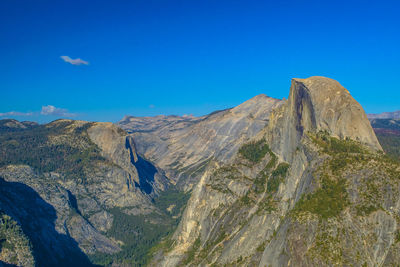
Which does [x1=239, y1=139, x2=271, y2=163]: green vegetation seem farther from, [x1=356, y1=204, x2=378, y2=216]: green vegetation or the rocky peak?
[x1=356, y1=204, x2=378, y2=216]: green vegetation

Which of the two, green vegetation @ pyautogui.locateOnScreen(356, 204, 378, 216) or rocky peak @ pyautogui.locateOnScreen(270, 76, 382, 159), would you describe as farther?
rocky peak @ pyautogui.locateOnScreen(270, 76, 382, 159)

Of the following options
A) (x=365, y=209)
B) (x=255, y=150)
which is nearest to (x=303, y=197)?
(x=365, y=209)

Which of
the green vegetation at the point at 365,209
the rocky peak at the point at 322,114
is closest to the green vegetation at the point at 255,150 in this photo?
the rocky peak at the point at 322,114

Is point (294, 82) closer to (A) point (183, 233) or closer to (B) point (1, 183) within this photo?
(A) point (183, 233)

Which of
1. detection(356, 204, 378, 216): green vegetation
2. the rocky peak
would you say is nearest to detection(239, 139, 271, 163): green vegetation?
the rocky peak

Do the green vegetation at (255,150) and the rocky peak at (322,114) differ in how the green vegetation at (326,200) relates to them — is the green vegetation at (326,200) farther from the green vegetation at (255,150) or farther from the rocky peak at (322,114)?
the green vegetation at (255,150)

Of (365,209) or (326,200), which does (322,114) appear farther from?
(365,209)

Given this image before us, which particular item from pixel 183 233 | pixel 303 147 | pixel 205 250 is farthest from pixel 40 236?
pixel 303 147
